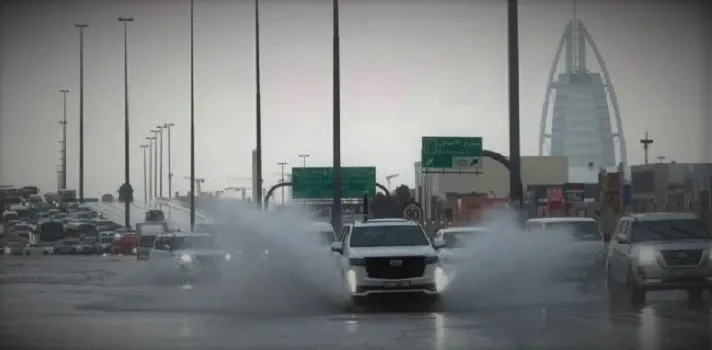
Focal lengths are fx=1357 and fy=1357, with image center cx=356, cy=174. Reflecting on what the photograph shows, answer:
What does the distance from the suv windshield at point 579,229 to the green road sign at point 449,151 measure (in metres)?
25.4

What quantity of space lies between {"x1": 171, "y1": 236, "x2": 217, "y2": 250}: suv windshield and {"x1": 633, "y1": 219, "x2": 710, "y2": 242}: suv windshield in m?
16.9

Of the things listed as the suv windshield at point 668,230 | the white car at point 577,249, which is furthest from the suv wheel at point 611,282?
the white car at point 577,249

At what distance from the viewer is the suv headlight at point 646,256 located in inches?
1072

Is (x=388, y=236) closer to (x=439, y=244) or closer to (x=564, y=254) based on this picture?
(x=439, y=244)

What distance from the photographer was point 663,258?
89.2 feet

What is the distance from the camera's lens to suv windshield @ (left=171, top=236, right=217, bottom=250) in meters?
42.1

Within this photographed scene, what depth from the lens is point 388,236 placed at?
29500mm

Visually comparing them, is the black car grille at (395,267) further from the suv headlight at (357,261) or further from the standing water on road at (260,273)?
the standing water on road at (260,273)

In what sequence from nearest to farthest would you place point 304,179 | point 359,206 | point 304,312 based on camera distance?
1. point 304,312
2. point 304,179
3. point 359,206

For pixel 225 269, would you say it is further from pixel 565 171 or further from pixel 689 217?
pixel 565 171

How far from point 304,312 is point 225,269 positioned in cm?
1442

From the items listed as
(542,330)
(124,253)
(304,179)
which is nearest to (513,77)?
(542,330)

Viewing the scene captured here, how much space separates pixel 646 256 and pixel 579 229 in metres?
9.30

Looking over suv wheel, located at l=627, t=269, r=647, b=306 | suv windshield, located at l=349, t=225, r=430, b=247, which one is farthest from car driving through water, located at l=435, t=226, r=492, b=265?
suv wheel, located at l=627, t=269, r=647, b=306
